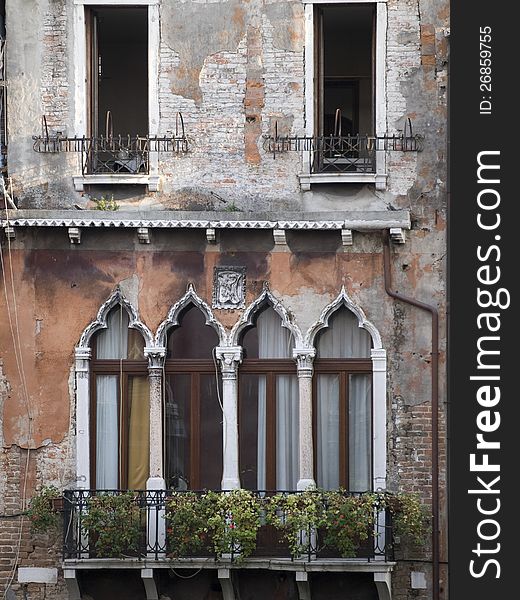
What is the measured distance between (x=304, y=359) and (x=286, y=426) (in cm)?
74

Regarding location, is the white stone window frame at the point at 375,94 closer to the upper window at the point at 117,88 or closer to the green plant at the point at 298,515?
the upper window at the point at 117,88

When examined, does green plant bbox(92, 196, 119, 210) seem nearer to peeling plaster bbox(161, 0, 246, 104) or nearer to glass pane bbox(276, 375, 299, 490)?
peeling plaster bbox(161, 0, 246, 104)

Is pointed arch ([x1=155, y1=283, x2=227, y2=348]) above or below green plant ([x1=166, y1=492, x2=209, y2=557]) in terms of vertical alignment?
above

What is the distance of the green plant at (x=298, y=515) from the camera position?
1584cm

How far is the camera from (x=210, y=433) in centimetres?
1684

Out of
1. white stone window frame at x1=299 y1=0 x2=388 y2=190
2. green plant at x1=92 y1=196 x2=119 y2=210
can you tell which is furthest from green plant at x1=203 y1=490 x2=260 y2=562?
white stone window frame at x1=299 y1=0 x2=388 y2=190

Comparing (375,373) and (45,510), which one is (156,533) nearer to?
(45,510)

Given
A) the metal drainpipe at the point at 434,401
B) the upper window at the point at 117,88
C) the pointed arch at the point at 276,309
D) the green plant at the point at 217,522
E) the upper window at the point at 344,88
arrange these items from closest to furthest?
the green plant at the point at 217,522
the metal drainpipe at the point at 434,401
the pointed arch at the point at 276,309
the upper window at the point at 344,88
the upper window at the point at 117,88

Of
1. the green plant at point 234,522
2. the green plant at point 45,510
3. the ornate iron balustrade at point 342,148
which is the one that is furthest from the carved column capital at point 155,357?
the ornate iron balustrade at point 342,148

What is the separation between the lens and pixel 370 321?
1666cm

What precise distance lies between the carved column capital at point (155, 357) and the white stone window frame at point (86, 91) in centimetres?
164

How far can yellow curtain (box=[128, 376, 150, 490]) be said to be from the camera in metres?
16.8

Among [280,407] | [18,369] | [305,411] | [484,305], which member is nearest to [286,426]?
[280,407]

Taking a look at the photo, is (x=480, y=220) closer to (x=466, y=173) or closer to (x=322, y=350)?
(x=466, y=173)
